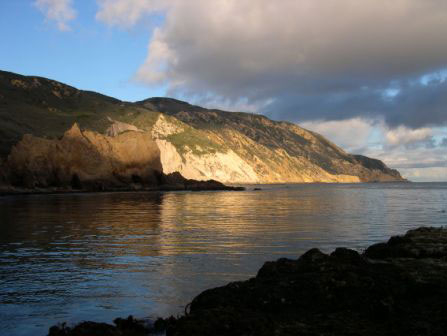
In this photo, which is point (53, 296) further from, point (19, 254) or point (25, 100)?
point (25, 100)

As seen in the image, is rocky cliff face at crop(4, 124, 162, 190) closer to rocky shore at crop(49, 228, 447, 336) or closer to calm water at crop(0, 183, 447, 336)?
calm water at crop(0, 183, 447, 336)

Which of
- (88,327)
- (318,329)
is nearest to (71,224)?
(88,327)

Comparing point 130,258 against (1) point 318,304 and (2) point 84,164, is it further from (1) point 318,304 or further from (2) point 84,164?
(2) point 84,164

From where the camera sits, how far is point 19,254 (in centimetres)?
2072

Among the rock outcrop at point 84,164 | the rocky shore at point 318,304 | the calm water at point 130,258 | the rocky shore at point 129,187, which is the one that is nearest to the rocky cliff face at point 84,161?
the rock outcrop at point 84,164

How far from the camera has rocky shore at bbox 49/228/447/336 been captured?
307 inches

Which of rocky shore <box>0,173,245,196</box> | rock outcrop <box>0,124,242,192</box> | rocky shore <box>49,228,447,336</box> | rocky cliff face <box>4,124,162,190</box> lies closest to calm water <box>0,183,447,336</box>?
rocky shore <box>49,228,447,336</box>

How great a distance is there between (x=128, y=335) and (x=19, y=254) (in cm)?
1441

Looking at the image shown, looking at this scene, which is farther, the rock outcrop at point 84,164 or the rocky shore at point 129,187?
the rock outcrop at point 84,164

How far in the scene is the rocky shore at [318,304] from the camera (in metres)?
7.80

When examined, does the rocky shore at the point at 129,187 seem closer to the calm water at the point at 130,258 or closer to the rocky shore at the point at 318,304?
the calm water at the point at 130,258

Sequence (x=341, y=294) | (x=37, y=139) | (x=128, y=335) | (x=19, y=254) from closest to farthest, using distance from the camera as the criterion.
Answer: (x=128, y=335) < (x=341, y=294) < (x=19, y=254) < (x=37, y=139)

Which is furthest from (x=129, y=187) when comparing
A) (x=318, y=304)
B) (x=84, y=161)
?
(x=318, y=304)

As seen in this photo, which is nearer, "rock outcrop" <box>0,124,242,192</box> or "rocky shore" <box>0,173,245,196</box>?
"rocky shore" <box>0,173,245,196</box>
